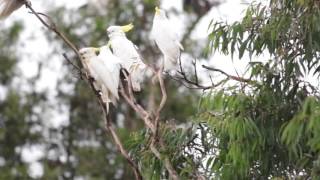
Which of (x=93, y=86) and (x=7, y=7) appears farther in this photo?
(x=7, y=7)

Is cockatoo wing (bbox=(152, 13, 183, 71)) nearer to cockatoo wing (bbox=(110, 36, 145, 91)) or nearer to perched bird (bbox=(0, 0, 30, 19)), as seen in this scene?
cockatoo wing (bbox=(110, 36, 145, 91))

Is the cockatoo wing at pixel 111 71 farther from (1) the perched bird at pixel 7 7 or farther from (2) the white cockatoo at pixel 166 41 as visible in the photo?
(1) the perched bird at pixel 7 7

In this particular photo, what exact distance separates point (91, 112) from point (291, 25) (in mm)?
5200

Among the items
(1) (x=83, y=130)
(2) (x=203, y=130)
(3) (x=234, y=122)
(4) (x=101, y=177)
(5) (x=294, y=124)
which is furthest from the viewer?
(1) (x=83, y=130)

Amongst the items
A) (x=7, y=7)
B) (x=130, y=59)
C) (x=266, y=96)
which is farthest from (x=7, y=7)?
(x=266, y=96)

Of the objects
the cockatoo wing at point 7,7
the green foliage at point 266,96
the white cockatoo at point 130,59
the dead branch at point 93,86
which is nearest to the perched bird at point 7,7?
the cockatoo wing at point 7,7

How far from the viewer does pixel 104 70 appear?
2.99 metres

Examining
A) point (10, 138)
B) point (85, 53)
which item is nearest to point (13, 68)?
point (10, 138)

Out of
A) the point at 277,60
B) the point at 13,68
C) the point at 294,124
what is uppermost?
the point at 13,68

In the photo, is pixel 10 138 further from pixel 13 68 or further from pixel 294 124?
pixel 294 124

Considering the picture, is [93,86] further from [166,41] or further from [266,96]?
[266,96]

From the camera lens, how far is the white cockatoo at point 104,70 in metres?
3.01

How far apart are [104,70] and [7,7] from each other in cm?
71

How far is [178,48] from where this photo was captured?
3104 millimetres
